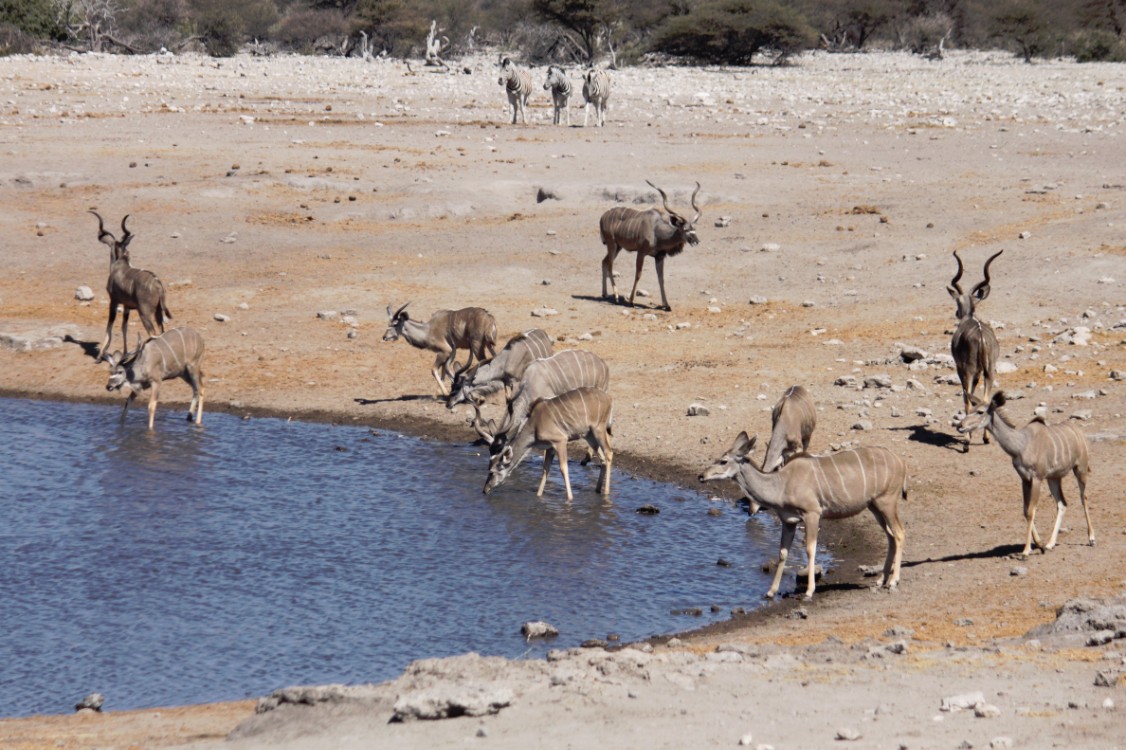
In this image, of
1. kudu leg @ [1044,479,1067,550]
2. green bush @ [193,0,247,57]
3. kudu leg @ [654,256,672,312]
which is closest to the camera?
kudu leg @ [1044,479,1067,550]

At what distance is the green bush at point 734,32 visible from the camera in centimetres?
5081

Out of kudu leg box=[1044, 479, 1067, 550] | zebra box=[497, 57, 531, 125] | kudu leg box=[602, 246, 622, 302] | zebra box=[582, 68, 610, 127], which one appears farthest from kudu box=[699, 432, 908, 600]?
zebra box=[497, 57, 531, 125]

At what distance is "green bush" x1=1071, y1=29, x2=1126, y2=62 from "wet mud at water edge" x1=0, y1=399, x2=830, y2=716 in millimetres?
40553

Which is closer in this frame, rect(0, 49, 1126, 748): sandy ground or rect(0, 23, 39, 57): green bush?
rect(0, 49, 1126, 748): sandy ground

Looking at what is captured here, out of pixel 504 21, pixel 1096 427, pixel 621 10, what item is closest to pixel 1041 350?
pixel 1096 427

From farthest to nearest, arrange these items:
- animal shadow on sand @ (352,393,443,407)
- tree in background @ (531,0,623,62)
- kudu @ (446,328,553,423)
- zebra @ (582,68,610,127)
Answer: tree in background @ (531,0,623,62) < zebra @ (582,68,610,127) < animal shadow on sand @ (352,393,443,407) < kudu @ (446,328,553,423)

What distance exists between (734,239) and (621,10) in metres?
32.9

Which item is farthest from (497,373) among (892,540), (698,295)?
(698,295)

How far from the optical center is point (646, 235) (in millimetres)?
21719

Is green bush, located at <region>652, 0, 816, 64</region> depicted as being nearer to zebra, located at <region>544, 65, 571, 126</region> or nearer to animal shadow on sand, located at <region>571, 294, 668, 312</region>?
zebra, located at <region>544, 65, 571, 126</region>

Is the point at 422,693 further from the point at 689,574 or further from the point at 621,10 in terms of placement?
the point at 621,10

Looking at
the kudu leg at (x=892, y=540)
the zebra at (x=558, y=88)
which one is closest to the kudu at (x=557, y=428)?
the kudu leg at (x=892, y=540)

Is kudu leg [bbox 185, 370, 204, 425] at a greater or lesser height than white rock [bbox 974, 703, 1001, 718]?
lesser

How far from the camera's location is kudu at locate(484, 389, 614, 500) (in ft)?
47.0
